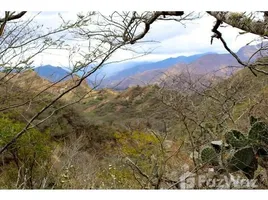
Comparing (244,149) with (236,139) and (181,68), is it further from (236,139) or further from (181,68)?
(181,68)

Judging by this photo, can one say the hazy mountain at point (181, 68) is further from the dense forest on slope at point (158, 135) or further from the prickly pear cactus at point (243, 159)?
the prickly pear cactus at point (243, 159)

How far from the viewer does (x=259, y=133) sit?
Answer: 9.61 ft

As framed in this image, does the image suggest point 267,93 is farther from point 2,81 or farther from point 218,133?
point 2,81

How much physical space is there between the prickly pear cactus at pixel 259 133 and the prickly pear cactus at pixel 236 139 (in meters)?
0.05

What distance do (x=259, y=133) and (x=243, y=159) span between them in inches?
9.8

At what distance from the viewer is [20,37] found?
2248mm

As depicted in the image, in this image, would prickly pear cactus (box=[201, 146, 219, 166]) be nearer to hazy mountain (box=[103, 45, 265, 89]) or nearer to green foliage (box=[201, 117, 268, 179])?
green foliage (box=[201, 117, 268, 179])

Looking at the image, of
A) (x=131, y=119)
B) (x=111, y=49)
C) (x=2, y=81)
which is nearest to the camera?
(x=2, y=81)

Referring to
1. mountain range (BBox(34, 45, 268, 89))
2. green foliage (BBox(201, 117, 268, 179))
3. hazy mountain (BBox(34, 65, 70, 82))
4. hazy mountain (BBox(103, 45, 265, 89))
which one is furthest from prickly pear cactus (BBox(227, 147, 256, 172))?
hazy mountain (BBox(34, 65, 70, 82))

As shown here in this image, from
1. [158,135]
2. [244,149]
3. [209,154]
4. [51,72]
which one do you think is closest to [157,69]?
[158,135]

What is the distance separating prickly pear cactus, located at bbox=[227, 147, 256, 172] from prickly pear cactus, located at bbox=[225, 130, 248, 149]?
0.11 metres
